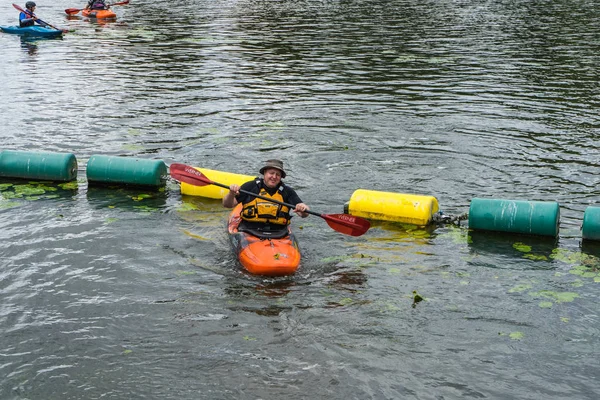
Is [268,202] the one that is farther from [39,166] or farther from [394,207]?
[39,166]

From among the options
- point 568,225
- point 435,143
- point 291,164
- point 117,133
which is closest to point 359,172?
point 291,164

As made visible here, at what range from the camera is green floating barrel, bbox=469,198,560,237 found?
1202cm

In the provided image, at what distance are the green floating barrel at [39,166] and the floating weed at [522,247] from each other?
26.4 feet

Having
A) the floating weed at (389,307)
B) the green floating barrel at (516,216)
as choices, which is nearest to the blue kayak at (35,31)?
the green floating barrel at (516,216)

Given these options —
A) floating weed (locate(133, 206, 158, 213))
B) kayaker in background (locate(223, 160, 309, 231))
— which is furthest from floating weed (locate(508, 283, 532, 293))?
floating weed (locate(133, 206, 158, 213))

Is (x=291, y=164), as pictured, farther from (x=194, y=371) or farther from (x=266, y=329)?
(x=194, y=371)

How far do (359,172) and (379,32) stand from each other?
20.2 metres

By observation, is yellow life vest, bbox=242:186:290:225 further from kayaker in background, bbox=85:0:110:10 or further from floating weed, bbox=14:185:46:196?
kayaker in background, bbox=85:0:110:10

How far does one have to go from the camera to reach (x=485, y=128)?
18.8m

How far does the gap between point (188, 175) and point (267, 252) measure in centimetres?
278

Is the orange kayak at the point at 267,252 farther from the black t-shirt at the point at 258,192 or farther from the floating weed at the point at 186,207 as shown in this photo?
the floating weed at the point at 186,207

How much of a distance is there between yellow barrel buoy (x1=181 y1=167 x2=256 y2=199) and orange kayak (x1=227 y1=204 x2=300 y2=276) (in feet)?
6.91

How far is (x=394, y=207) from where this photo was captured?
12.9 meters

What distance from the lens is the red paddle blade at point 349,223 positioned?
11742 mm
